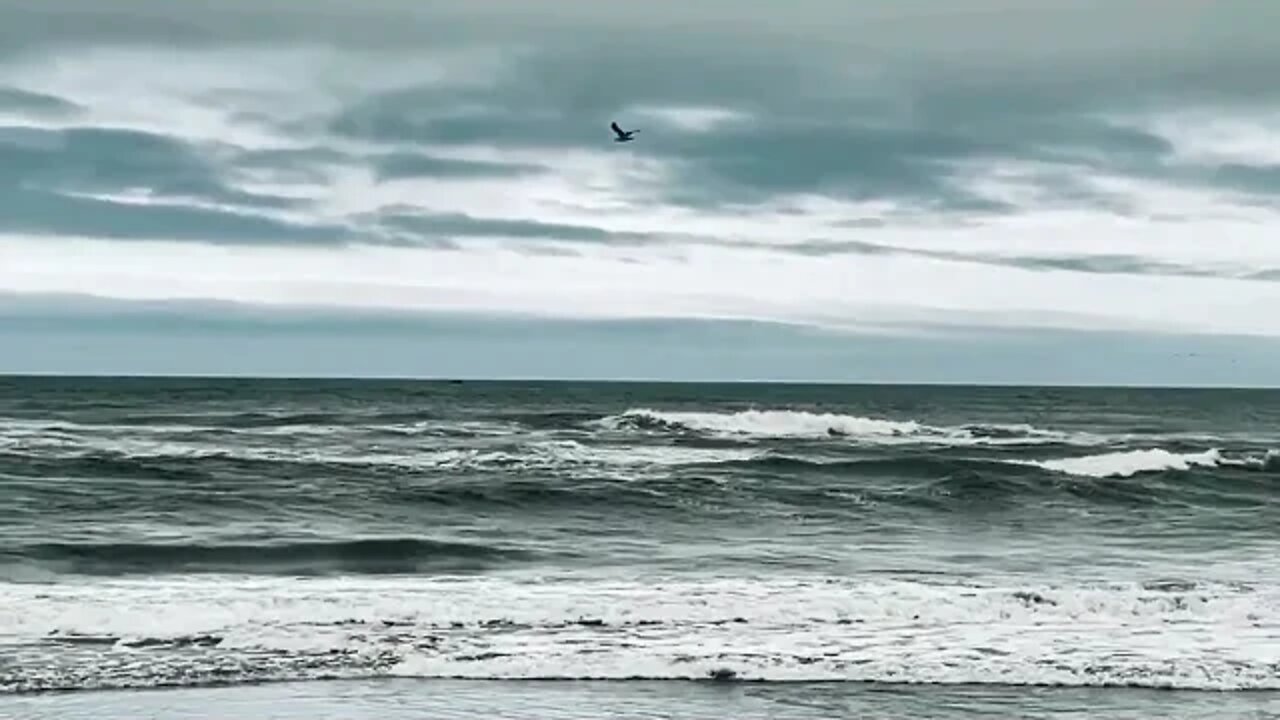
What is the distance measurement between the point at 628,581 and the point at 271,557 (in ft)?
17.1

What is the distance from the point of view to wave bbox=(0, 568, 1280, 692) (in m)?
12.3

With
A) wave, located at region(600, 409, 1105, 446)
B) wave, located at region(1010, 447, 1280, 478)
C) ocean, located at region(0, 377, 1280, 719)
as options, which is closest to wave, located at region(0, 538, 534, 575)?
ocean, located at region(0, 377, 1280, 719)

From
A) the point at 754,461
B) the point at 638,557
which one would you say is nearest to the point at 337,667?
the point at 638,557

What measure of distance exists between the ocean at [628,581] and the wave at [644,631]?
0.05 meters

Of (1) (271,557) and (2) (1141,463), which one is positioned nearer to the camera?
(1) (271,557)

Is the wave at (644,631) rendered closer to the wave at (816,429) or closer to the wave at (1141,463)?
the wave at (1141,463)

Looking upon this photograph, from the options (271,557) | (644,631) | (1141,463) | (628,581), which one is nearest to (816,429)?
(1141,463)

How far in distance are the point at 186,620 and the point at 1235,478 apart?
27552mm

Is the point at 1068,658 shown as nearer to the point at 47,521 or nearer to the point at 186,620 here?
the point at 186,620

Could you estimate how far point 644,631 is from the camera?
46.3ft

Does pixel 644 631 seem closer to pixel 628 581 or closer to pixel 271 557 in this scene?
pixel 628 581

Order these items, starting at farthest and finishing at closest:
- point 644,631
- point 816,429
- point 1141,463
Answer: point 816,429
point 1141,463
point 644,631


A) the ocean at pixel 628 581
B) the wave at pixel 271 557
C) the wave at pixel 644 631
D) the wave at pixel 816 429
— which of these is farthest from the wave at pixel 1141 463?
the wave at pixel 644 631

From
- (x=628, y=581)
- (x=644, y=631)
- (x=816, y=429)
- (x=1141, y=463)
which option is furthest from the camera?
(x=816, y=429)
